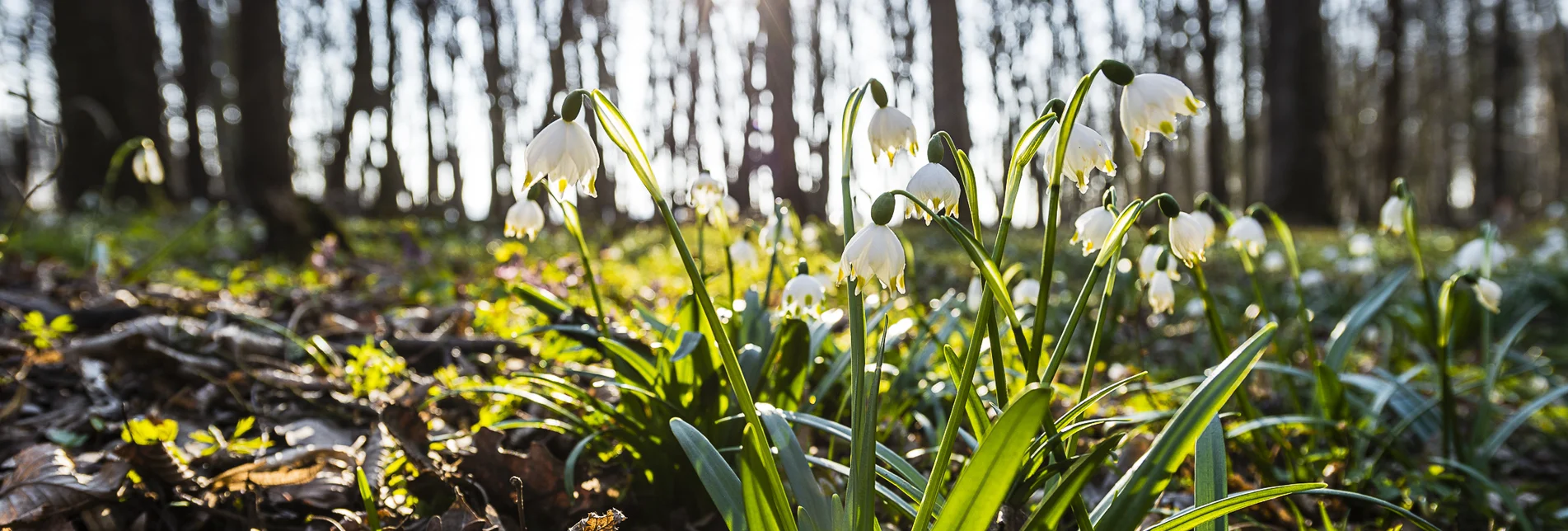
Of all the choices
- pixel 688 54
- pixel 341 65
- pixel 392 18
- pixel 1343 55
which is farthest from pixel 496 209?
pixel 1343 55

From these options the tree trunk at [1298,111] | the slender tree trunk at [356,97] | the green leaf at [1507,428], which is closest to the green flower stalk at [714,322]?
the green leaf at [1507,428]

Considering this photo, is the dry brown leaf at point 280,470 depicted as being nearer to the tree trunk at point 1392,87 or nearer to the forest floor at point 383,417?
the forest floor at point 383,417

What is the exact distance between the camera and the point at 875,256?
1.07 metres

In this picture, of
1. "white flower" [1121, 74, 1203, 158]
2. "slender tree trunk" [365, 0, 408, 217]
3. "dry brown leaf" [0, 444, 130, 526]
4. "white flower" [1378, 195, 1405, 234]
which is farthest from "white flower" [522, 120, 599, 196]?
"slender tree trunk" [365, 0, 408, 217]

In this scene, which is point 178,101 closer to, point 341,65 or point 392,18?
point 341,65

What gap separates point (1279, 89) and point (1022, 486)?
12978 mm

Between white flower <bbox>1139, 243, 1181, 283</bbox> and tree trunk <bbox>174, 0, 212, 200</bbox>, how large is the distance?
1364 cm

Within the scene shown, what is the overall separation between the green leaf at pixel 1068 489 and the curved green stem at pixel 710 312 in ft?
1.11

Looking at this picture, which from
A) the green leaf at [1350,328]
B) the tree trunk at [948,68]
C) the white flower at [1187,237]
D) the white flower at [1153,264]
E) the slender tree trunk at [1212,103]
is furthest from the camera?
the slender tree trunk at [1212,103]

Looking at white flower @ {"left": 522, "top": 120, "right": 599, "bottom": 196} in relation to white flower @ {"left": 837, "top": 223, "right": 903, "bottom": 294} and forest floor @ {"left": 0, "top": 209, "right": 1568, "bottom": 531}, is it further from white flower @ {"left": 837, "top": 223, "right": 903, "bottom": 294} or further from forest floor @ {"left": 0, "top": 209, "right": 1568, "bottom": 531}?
forest floor @ {"left": 0, "top": 209, "right": 1568, "bottom": 531}

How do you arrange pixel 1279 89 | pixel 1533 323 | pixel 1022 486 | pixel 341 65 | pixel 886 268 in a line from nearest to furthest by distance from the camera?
pixel 886 268 → pixel 1022 486 → pixel 1533 323 → pixel 1279 89 → pixel 341 65

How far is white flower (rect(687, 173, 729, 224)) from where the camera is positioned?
197 cm

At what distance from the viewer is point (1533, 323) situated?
509cm

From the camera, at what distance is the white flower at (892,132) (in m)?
1.22
